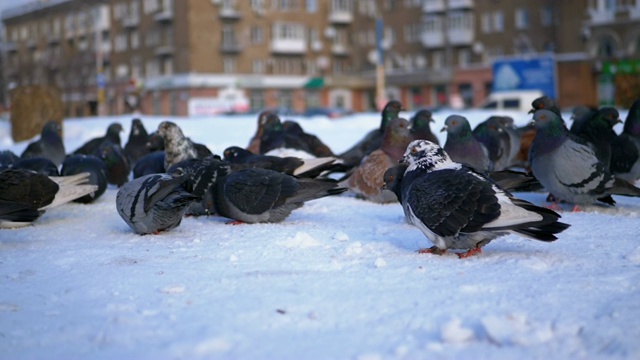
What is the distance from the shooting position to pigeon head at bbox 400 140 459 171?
530cm

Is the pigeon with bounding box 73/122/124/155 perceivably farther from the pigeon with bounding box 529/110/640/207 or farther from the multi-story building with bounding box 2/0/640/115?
the multi-story building with bounding box 2/0/640/115

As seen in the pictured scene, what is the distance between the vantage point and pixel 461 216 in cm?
482

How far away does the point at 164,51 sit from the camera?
169 ft

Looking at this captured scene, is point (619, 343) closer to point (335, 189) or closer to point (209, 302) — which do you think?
point (209, 302)

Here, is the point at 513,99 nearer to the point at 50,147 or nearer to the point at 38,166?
the point at 50,147

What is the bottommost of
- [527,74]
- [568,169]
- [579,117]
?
[568,169]

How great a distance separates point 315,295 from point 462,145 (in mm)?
4179

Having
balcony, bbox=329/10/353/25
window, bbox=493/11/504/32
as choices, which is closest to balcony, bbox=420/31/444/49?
window, bbox=493/11/504/32

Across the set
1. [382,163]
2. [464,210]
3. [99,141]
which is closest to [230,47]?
[99,141]

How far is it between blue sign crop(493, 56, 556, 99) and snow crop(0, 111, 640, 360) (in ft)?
113

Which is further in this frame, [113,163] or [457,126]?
[113,163]

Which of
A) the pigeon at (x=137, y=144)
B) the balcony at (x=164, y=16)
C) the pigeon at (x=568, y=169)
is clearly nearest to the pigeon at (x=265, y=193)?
the pigeon at (x=568, y=169)

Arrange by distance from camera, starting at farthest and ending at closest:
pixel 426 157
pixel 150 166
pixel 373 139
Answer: pixel 373 139
pixel 150 166
pixel 426 157

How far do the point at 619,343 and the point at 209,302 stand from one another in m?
1.98
